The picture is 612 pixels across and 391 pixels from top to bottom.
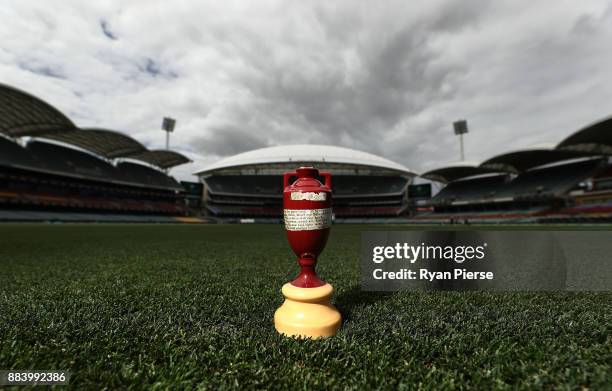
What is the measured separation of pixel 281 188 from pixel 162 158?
2266cm

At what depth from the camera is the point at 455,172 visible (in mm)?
47281

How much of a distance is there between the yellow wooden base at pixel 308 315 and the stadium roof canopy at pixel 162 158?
152 ft

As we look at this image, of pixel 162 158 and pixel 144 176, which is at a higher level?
pixel 162 158

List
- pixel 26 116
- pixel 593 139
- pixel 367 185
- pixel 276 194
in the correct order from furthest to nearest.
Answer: pixel 367 185 < pixel 276 194 < pixel 593 139 < pixel 26 116

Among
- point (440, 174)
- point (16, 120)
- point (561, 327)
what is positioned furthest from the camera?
point (440, 174)

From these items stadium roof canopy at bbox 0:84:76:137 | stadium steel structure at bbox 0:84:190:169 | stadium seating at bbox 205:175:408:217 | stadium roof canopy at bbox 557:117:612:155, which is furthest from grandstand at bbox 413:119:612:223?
stadium roof canopy at bbox 0:84:76:137

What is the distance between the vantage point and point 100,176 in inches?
1578

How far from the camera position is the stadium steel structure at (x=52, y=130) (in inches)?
938

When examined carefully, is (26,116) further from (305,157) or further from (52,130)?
(305,157)

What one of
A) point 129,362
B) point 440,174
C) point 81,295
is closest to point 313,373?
point 129,362

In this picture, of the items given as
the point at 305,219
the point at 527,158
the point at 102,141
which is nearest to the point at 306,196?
the point at 305,219

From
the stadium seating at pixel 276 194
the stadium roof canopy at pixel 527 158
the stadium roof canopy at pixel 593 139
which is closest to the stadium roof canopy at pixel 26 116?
the stadium seating at pixel 276 194

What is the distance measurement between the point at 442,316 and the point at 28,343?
7.95 ft

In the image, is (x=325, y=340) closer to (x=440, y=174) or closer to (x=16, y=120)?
(x=16, y=120)
